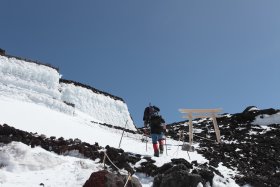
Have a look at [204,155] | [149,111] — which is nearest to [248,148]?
[204,155]

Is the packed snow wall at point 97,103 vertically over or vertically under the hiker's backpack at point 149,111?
over

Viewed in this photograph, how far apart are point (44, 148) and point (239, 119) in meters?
32.3

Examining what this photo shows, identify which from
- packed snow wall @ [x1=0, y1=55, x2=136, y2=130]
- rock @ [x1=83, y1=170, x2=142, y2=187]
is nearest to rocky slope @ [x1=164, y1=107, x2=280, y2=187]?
rock @ [x1=83, y1=170, x2=142, y2=187]

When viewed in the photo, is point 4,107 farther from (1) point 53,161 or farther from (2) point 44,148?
(1) point 53,161

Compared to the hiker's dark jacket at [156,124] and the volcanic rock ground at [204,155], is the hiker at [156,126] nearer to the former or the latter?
the hiker's dark jacket at [156,124]

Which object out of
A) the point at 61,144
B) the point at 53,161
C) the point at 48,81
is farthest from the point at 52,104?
the point at 53,161

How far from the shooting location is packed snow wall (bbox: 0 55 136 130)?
3156 centimetres

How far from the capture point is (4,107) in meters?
22.8

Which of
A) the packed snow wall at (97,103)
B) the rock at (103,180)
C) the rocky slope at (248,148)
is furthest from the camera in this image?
the packed snow wall at (97,103)

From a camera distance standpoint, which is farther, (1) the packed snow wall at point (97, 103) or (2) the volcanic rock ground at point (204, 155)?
(1) the packed snow wall at point (97, 103)

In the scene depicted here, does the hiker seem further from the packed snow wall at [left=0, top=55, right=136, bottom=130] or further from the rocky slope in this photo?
the packed snow wall at [left=0, top=55, right=136, bottom=130]

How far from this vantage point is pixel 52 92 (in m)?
34.1

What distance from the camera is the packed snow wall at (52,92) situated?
31.6 metres

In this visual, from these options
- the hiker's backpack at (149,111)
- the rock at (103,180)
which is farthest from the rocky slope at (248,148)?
the rock at (103,180)
